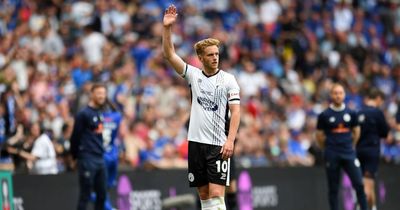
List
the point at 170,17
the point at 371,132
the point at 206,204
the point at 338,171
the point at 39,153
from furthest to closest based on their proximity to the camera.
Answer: the point at 371,132, the point at 39,153, the point at 338,171, the point at 206,204, the point at 170,17

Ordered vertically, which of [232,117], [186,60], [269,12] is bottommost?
[232,117]

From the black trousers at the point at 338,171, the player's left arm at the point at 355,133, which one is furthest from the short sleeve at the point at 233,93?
the player's left arm at the point at 355,133

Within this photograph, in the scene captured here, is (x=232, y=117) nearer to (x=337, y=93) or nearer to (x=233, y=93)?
(x=233, y=93)

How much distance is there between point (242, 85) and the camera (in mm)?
26188

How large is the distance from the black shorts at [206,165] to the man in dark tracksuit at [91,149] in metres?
4.25

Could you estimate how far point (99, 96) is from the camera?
669 inches

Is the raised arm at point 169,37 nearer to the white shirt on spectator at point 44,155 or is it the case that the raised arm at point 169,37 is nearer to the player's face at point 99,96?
the player's face at point 99,96

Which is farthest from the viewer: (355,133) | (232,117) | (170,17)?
(355,133)

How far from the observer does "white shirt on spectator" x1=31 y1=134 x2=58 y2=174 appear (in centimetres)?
1811

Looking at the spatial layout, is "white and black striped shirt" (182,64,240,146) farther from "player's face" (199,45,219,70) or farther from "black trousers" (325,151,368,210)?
"black trousers" (325,151,368,210)

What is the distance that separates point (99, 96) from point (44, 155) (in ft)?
6.33

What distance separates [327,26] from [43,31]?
405 inches

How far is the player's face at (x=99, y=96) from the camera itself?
16969mm

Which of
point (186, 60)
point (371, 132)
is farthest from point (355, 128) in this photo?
point (186, 60)
